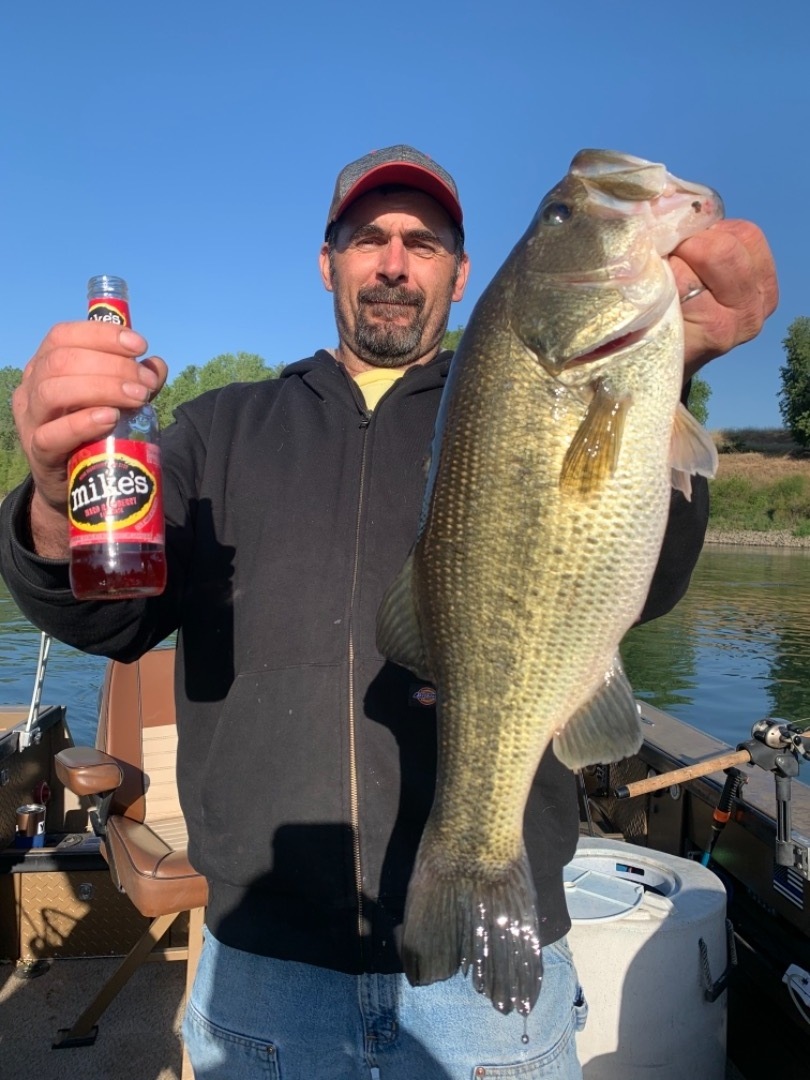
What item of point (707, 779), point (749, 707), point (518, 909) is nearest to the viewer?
point (518, 909)

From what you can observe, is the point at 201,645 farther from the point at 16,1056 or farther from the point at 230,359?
the point at 230,359

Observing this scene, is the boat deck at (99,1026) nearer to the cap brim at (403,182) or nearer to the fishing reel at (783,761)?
the fishing reel at (783,761)

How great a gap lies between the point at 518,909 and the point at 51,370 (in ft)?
4.96

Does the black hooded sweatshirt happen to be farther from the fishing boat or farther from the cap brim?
the fishing boat

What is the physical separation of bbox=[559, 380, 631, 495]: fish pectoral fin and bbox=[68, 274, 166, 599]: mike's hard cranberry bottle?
892 millimetres

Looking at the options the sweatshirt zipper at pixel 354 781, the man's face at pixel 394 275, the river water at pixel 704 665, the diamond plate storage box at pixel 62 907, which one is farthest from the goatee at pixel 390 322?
the river water at pixel 704 665

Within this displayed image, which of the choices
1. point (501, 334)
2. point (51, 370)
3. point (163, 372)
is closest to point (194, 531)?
point (163, 372)

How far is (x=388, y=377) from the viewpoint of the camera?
280 centimetres

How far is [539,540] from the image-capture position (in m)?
1.77

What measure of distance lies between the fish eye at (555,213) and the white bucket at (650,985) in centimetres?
265

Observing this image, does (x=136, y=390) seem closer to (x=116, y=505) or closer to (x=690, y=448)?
(x=116, y=505)

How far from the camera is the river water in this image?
43.3 feet

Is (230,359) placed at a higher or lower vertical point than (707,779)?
higher

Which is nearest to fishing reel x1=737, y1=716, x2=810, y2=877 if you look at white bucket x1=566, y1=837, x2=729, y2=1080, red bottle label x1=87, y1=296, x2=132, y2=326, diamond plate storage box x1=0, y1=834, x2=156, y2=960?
white bucket x1=566, y1=837, x2=729, y2=1080
